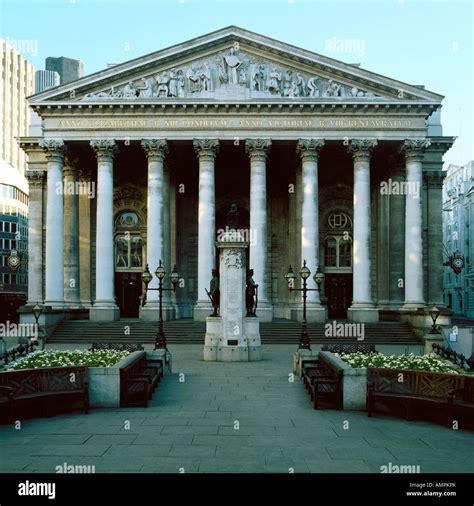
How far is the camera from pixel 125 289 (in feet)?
168

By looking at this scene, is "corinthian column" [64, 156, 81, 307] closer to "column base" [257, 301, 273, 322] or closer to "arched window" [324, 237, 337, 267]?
"column base" [257, 301, 273, 322]

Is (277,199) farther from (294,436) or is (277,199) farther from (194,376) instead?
(294,436)

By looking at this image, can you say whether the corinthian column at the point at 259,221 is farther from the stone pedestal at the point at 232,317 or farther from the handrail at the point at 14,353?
the handrail at the point at 14,353

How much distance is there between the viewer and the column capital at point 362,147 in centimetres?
4309

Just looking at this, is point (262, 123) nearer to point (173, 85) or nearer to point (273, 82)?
point (273, 82)

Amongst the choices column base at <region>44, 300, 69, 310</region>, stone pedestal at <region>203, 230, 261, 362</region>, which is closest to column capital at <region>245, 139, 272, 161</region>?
stone pedestal at <region>203, 230, 261, 362</region>

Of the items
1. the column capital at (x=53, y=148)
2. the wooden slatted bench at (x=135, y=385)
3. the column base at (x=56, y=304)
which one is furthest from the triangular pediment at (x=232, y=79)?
the wooden slatted bench at (x=135, y=385)

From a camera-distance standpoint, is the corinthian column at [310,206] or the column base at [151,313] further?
the corinthian column at [310,206]

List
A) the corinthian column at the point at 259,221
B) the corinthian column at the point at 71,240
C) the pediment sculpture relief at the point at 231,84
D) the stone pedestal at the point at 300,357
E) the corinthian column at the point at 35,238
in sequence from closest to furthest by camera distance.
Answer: the stone pedestal at the point at 300,357, the corinthian column at the point at 259,221, the pediment sculpture relief at the point at 231,84, the corinthian column at the point at 71,240, the corinthian column at the point at 35,238

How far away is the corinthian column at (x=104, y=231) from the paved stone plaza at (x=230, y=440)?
85.8ft

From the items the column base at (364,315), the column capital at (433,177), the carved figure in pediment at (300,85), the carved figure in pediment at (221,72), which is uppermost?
the carved figure in pediment at (221,72)
